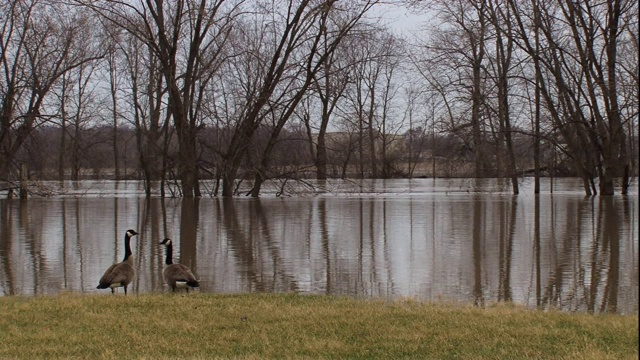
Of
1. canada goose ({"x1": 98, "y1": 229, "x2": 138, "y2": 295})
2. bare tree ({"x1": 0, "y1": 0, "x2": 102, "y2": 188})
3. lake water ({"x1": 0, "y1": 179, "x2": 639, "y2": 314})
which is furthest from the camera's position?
bare tree ({"x1": 0, "y1": 0, "x2": 102, "y2": 188})

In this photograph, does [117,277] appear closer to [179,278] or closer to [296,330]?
[179,278]

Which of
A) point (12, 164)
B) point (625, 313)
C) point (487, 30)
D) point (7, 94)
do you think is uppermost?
point (487, 30)

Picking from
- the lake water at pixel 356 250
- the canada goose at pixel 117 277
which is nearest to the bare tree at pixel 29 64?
the lake water at pixel 356 250

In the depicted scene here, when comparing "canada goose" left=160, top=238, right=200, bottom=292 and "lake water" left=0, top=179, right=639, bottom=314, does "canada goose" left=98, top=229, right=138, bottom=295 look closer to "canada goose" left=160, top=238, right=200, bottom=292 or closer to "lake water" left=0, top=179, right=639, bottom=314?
"canada goose" left=160, top=238, right=200, bottom=292

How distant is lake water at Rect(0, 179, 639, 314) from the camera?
10.9m

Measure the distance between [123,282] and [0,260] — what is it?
4.73 meters

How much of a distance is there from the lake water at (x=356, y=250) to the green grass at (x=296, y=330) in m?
1.77

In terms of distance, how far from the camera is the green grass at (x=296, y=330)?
6.44 meters

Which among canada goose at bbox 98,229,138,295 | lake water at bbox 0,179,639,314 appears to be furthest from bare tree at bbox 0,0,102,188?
canada goose at bbox 98,229,138,295

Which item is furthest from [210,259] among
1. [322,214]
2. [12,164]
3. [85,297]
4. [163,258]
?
[12,164]

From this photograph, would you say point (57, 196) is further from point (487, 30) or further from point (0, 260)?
point (0, 260)

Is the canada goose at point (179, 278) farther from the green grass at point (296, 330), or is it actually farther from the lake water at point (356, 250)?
the green grass at point (296, 330)

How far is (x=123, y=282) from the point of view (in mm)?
10023

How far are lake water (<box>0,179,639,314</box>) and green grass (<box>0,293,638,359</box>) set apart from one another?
177 cm
